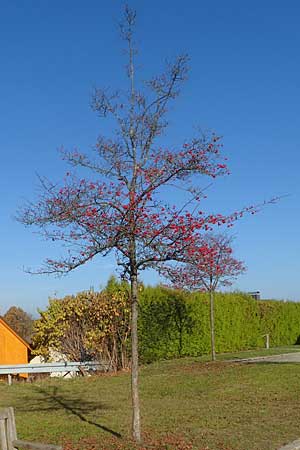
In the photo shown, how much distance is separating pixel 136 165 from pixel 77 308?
535 inches

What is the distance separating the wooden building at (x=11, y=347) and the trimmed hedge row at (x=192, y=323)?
591cm

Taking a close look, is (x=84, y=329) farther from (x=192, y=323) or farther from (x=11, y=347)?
(x=11, y=347)

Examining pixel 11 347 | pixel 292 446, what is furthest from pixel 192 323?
pixel 292 446

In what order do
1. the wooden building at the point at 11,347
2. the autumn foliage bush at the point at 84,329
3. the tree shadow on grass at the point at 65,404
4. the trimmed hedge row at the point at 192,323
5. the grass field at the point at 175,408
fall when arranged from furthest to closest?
the wooden building at the point at 11,347 → the trimmed hedge row at the point at 192,323 → the autumn foliage bush at the point at 84,329 → the tree shadow on grass at the point at 65,404 → the grass field at the point at 175,408

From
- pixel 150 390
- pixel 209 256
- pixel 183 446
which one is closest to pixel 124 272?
pixel 209 256

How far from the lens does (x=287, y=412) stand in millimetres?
10945

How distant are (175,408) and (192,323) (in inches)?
499

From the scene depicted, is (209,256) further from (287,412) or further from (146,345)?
(146,345)

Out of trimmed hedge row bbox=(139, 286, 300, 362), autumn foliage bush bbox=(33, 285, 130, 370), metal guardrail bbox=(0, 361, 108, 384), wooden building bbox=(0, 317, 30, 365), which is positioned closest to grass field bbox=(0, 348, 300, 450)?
metal guardrail bbox=(0, 361, 108, 384)

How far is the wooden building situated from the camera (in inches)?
1001

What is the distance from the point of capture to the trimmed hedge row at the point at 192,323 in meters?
23.1

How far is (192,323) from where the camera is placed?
24453mm

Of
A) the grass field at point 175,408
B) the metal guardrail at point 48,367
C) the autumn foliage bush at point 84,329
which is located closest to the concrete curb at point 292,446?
the grass field at point 175,408

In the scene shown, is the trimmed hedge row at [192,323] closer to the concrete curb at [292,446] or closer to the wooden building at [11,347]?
the wooden building at [11,347]
